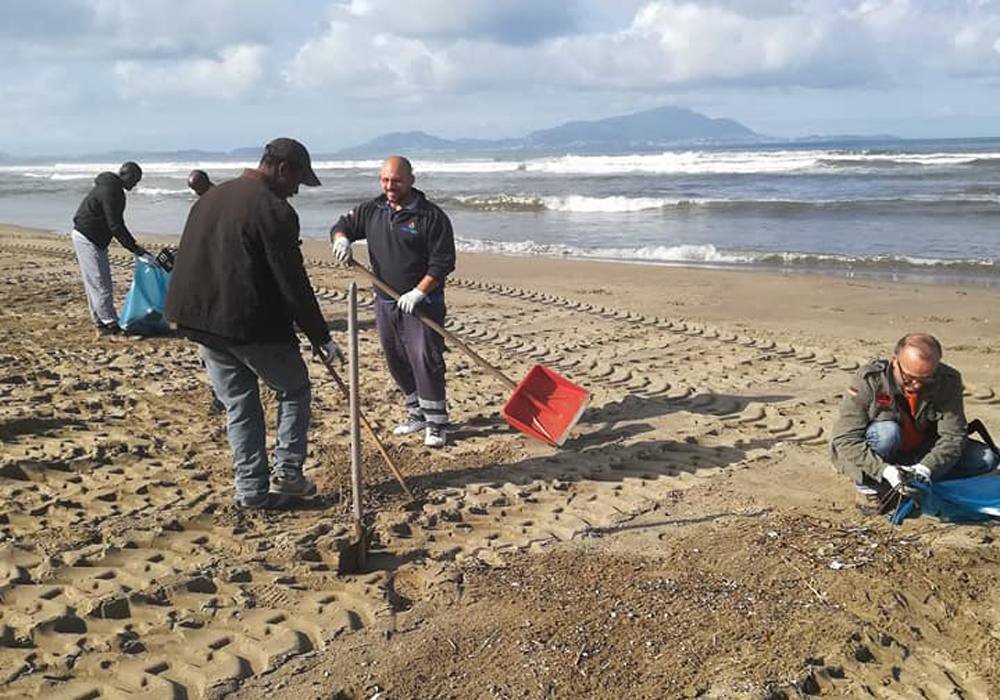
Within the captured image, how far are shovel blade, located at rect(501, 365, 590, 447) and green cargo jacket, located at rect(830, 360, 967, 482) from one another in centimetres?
135

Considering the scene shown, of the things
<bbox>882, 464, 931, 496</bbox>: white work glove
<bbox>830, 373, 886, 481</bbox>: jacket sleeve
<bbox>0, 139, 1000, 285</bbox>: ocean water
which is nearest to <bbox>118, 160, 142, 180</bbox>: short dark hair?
<bbox>830, 373, 886, 481</bbox>: jacket sleeve

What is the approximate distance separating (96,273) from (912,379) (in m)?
6.72

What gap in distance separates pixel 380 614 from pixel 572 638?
2.45ft

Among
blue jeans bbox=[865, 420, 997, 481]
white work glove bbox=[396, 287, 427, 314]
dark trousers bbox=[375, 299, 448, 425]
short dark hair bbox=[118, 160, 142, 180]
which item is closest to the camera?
blue jeans bbox=[865, 420, 997, 481]

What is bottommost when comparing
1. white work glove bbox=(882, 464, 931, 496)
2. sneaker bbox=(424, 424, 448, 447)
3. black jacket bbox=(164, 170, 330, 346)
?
sneaker bbox=(424, 424, 448, 447)

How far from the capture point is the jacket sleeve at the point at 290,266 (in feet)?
11.6

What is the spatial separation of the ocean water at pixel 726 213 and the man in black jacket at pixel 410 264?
8.82 m

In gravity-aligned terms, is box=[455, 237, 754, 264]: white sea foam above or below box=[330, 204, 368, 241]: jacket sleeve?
below

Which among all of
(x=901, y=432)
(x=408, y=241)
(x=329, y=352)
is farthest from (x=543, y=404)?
(x=901, y=432)

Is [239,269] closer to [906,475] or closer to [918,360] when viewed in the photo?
[918,360]

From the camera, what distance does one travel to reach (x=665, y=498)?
169 inches

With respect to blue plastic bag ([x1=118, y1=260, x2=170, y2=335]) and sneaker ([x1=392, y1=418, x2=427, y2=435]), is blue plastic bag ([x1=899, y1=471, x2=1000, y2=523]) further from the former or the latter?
blue plastic bag ([x1=118, y1=260, x2=170, y2=335])

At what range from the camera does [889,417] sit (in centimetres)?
396

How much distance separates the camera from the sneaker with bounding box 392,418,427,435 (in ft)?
16.9
